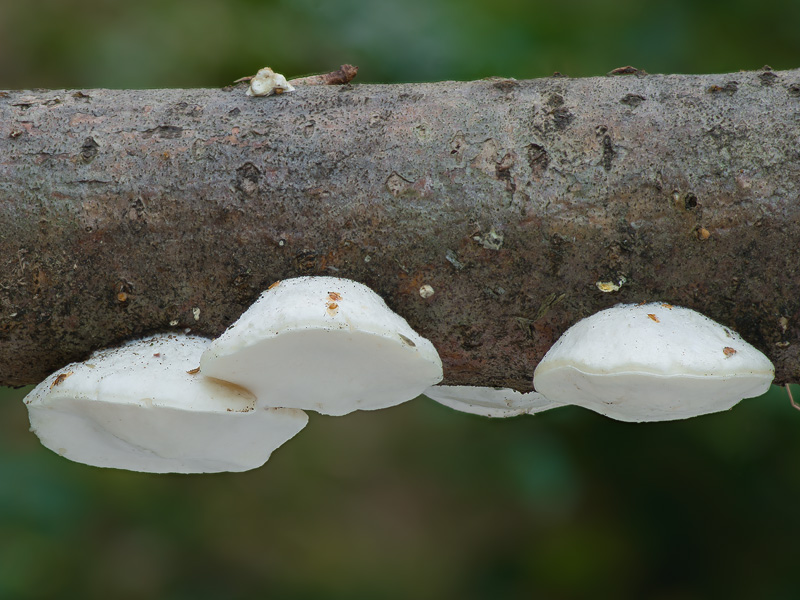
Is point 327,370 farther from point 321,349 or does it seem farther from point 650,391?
point 650,391

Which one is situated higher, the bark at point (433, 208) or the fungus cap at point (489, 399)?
the bark at point (433, 208)

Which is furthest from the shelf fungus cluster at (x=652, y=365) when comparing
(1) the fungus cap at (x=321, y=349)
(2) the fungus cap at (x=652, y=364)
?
(1) the fungus cap at (x=321, y=349)

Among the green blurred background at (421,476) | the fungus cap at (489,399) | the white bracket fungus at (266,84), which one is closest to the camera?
the white bracket fungus at (266,84)

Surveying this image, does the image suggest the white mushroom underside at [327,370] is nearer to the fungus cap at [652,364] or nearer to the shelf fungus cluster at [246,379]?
the shelf fungus cluster at [246,379]

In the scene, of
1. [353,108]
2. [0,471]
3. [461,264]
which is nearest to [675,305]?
[461,264]

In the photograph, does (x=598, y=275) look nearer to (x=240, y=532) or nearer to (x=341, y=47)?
(x=341, y=47)

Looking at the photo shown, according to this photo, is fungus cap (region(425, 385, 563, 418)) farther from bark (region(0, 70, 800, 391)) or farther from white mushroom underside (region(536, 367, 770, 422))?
white mushroom underside (region(536, 367, 770, 422))
